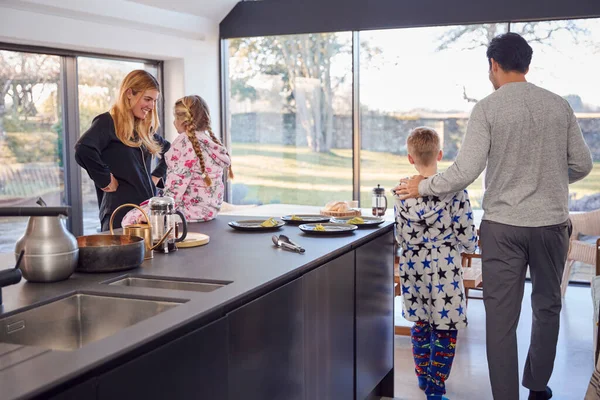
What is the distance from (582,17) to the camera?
5938 millimetres

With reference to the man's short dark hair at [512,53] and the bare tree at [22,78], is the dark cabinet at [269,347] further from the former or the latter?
the bare tree at [22,78]

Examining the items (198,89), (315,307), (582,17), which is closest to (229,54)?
(198,89)

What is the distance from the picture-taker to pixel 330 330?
2.55 metres

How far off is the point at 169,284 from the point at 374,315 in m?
1.39

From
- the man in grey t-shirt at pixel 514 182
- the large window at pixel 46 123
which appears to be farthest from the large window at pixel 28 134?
the man in grey t-shirt at pixel 514 182

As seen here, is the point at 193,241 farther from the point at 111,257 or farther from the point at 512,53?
the point at 512,53

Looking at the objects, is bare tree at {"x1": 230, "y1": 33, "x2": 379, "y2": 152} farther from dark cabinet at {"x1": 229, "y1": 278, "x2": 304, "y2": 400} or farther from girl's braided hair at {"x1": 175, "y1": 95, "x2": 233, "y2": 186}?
dark cabinet at {"x1": 229, "y1": 278, "x2": 304, "y2": 400}

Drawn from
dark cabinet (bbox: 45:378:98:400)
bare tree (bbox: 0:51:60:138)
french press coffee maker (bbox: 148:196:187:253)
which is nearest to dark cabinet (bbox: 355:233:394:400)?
french press coffee maker (bbox: 148:196:187:253)

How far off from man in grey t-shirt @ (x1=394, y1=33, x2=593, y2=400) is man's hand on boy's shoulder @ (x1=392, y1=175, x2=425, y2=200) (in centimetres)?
12

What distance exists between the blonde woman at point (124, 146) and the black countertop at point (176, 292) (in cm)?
75

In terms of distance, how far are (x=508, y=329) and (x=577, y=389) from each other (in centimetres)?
90

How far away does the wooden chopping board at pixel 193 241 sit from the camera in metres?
2.56

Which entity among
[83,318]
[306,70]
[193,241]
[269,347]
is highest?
[306,70]

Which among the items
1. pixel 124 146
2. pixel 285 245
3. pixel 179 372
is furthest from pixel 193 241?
pixel 124 146
